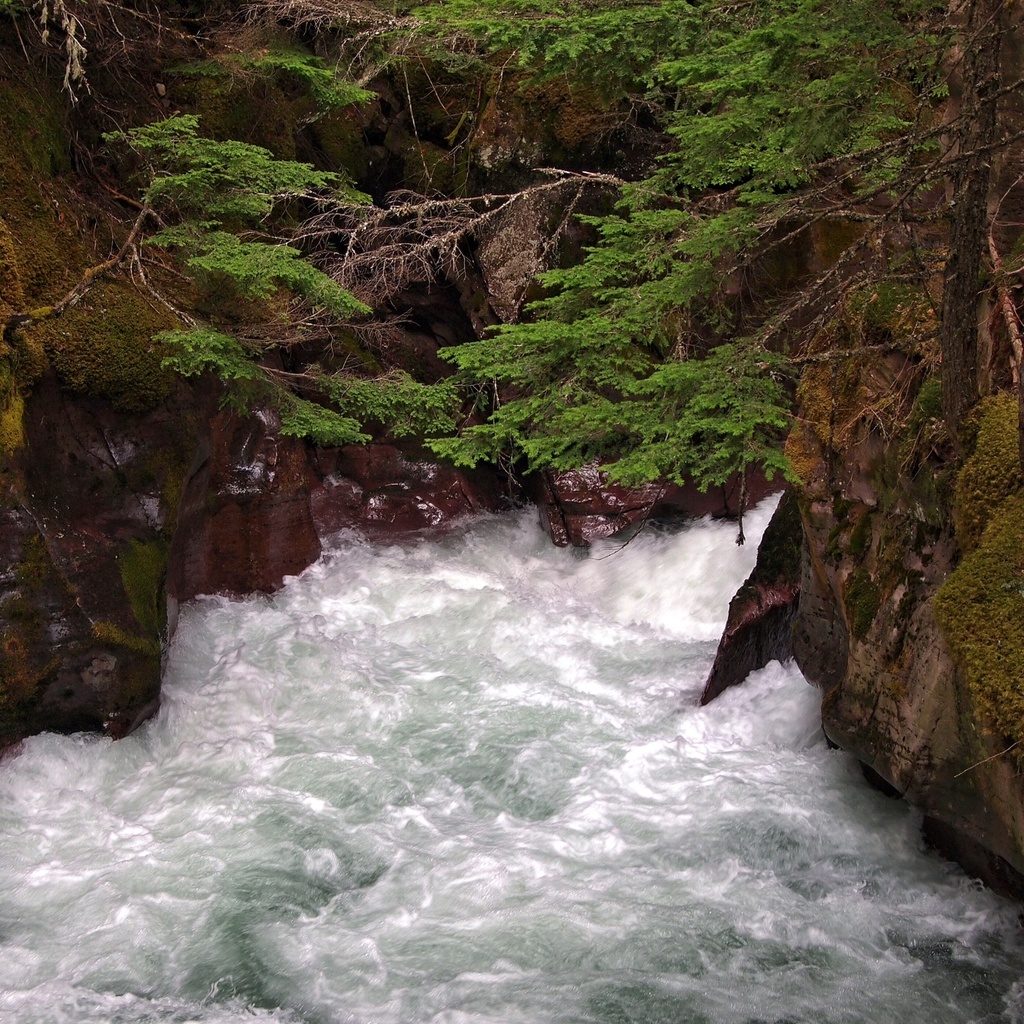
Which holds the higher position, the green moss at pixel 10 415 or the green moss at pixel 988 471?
the green moss at pixel 988 471

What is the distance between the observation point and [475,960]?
4828 millimetres

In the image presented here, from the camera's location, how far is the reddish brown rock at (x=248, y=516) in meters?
9.12

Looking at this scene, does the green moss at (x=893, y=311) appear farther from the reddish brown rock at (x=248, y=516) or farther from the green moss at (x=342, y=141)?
the green moss at (x=342, y=141)

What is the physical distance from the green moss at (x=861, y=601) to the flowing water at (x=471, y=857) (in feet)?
3.97

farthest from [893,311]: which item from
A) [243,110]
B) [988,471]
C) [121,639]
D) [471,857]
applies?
[243,110]

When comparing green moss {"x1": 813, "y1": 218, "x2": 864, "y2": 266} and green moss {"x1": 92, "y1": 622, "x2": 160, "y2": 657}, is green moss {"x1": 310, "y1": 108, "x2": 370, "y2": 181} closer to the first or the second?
green moss {"x1": 813, "y1": 218, "x2": 864, "y2": 266}

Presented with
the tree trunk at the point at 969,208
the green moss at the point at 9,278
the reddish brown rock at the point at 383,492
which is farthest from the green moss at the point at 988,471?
the reddish brown rock at the point at 383,492

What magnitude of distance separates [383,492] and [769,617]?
4876mm

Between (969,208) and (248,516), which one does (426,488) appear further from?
(969,208)

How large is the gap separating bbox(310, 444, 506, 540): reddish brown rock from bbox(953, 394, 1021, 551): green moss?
7.01 m

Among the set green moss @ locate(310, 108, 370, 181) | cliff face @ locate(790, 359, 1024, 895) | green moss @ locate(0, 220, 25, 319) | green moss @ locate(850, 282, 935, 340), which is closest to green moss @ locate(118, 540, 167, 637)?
green moss @ locate(0, 220, 25, 319)

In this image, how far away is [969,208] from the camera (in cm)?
440

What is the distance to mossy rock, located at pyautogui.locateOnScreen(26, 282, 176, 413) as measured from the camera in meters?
6.85

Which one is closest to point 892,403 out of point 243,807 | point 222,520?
point 243,807
